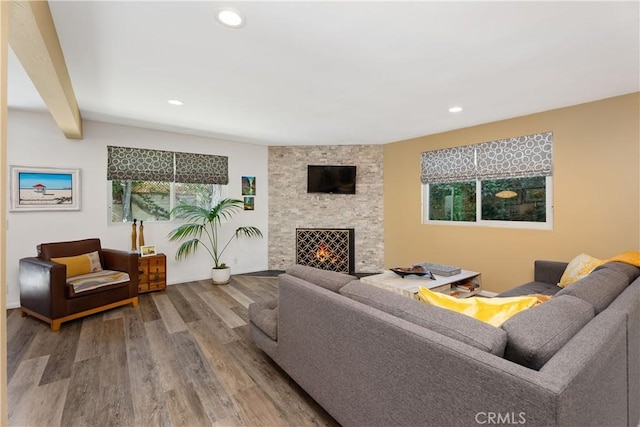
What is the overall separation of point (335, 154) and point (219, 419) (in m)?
4.42

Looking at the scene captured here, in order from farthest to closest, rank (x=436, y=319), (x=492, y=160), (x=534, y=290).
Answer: (x=492, y=160)
(x=534, y=290)
(x=436, y=319)

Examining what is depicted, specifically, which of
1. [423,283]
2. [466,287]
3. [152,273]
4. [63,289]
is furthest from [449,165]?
[63,289]

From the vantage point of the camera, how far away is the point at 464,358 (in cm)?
96

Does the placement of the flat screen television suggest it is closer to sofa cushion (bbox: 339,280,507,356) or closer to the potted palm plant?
the potted palm plant

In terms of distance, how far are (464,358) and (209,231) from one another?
4.58 meters

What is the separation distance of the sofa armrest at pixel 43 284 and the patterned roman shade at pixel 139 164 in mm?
1519

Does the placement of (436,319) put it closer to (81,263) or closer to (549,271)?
(549,271)

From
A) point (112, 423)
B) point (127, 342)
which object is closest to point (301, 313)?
point (112, 423)

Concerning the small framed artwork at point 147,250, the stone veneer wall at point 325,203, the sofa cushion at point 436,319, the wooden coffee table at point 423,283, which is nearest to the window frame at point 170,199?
the small framed artwork at point 147,250

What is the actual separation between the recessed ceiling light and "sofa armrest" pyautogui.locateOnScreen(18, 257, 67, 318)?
2858 mm

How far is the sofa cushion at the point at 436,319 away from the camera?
1039 mm

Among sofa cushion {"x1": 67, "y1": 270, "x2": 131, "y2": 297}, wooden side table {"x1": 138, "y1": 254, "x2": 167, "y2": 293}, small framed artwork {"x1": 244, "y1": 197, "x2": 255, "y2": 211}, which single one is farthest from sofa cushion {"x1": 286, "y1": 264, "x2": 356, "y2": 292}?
small framed artwork {"x1": 244, "y1": 197, "x2": 255, "y2": 211}

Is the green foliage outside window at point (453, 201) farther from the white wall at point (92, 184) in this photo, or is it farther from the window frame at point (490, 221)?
the white wall at point (92, 184)

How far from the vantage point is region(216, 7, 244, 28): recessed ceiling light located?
1.69m
